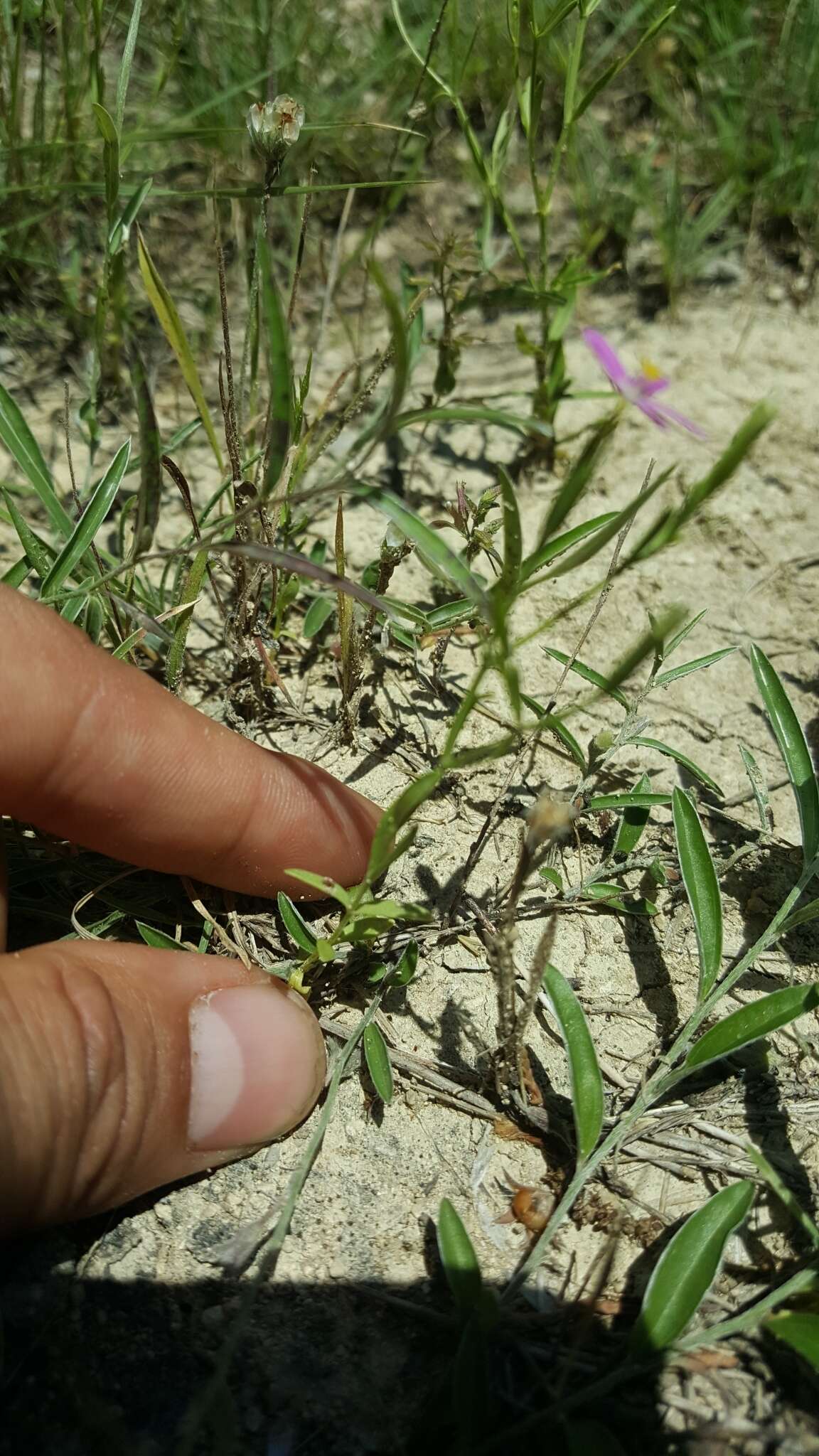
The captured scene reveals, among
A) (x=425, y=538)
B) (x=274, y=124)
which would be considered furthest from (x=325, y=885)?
(x=274, y=124)

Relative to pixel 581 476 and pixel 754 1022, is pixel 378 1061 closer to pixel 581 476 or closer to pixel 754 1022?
pixel 754 1022

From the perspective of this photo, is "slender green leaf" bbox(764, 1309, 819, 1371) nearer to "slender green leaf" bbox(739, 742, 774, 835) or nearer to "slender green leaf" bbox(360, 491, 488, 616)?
"slender green leaf" bbox(739, 742, 774, 835)

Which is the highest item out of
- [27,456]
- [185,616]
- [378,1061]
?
[27,456]

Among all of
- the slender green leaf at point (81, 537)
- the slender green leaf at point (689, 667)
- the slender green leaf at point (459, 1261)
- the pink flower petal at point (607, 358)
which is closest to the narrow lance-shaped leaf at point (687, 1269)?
the slender green leaf at point (459, 1261)

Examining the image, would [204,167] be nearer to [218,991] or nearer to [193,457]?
[193,457]

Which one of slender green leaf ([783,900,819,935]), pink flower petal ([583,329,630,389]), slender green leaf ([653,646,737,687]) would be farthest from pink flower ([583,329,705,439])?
slender green leaf ([783,900,819,935])

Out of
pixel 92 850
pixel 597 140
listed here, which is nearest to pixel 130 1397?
pixel 92 850
